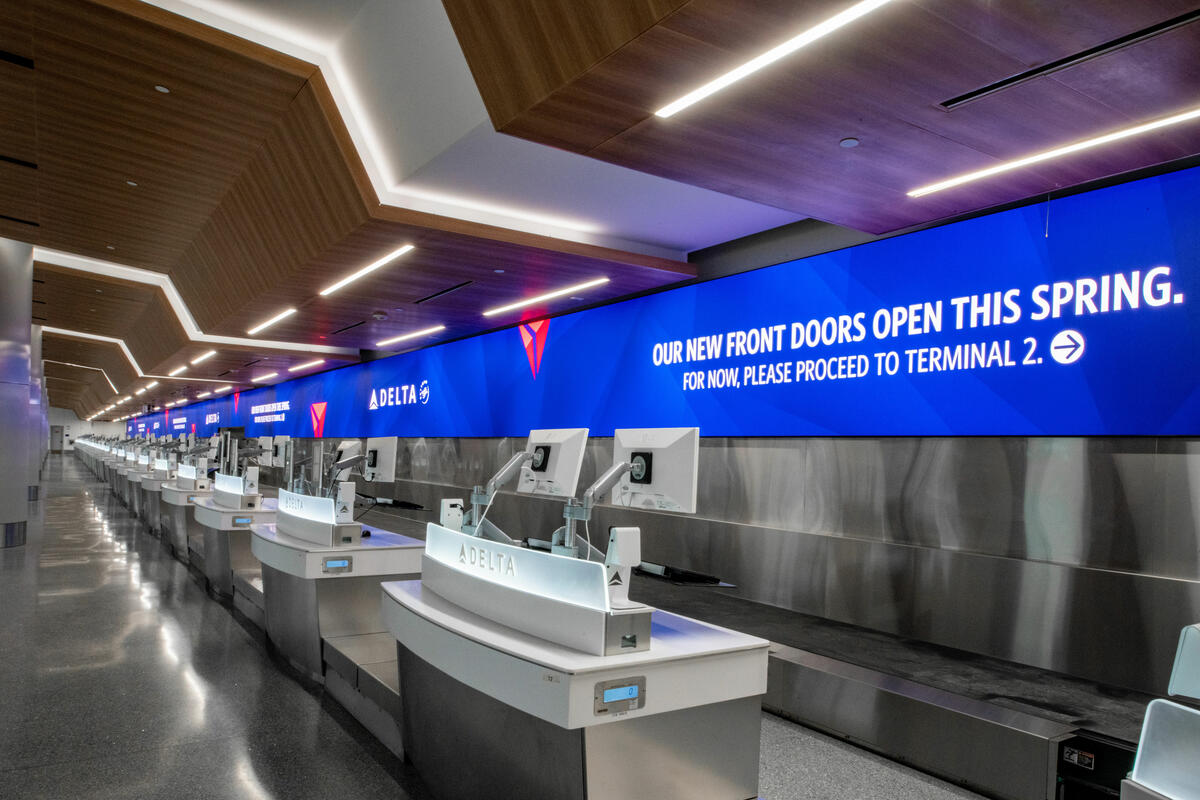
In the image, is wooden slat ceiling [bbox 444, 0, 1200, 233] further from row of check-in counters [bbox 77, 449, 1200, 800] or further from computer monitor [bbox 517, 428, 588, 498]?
row of check-in counters [bbox 77, 449, 1200, 800]

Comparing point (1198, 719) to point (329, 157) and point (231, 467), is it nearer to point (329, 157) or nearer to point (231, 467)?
point (329, 157)

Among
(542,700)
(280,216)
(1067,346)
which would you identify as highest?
(280,216)

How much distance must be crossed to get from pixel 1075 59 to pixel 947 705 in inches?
103

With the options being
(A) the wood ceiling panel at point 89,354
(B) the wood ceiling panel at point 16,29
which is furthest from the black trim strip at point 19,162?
(A) the wood ceiling panel at point 89,354

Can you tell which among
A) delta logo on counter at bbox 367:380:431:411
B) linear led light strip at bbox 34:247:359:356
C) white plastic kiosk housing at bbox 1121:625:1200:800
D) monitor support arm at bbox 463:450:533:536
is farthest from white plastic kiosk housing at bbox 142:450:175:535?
white plastic kiosk housing at bbox 1121:625:1200:800

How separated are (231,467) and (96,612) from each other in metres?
2.62

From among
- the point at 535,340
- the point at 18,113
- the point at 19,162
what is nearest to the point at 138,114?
the point at 18,113

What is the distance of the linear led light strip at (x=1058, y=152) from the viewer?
10.1ft

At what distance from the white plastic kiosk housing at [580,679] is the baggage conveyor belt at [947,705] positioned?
1279mm

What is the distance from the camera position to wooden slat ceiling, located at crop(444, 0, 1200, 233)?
2.51m

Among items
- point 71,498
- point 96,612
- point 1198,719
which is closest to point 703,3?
point 1198,719

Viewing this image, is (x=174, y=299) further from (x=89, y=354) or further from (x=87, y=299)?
(x=89, y=354)

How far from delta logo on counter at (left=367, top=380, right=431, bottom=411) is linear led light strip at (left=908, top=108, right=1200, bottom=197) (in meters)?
8.35

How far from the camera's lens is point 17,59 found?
15.4 ft
